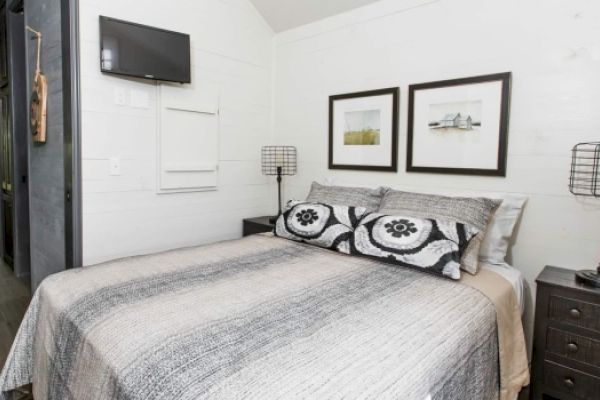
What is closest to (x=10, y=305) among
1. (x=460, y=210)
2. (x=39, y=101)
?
(x=39, y=101)

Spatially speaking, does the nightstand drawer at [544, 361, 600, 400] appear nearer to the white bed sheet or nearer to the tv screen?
the white bed sheet

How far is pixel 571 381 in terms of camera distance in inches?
67.5

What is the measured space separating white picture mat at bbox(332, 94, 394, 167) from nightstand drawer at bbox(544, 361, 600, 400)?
1505 mm

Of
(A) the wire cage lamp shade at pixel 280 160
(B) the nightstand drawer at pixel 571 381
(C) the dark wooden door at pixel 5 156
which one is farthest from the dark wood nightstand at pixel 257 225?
(C) the dark wooden door at pixel 5 156

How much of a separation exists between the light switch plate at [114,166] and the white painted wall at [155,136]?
2 cm

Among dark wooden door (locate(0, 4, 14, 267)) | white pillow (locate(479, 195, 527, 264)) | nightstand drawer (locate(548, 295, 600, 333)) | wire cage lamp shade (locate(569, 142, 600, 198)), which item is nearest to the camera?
nightstand drawer (locate(548, 295, 600, 333))

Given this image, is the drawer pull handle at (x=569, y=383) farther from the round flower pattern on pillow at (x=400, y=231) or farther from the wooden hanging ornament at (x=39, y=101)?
the wooden hanging ornament at (x=39, y=101)

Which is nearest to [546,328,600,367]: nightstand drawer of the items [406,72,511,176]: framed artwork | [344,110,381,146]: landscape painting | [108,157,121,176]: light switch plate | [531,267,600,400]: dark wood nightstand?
[531,267,600,400]: dark wood nightstand

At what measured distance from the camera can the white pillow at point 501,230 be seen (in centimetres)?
208

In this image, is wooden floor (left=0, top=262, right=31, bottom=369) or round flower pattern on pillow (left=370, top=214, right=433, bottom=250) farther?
wooden floor (left=0, top=262, right=31, bottom=369)

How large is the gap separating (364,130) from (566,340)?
1761 millimetres

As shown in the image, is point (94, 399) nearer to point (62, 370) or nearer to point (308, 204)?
point (62, 370)

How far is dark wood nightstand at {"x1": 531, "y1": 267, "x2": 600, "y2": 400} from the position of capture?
1.65 m

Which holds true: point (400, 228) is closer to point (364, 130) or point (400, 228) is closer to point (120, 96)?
point (364, 130)
